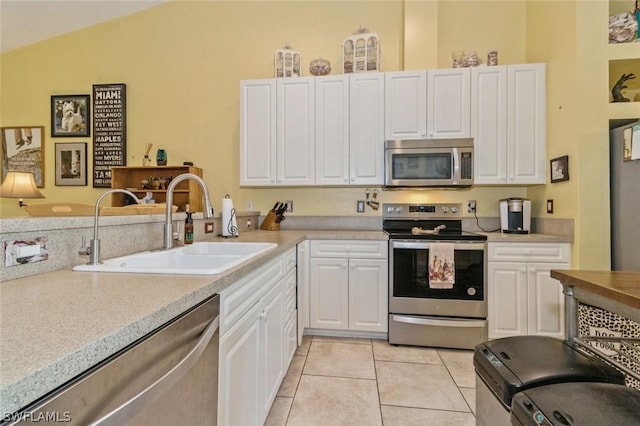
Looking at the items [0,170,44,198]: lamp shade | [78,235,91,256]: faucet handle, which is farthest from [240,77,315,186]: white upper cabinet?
[0,170,44,198]: lamp shade

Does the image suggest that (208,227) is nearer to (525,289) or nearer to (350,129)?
(350,129)

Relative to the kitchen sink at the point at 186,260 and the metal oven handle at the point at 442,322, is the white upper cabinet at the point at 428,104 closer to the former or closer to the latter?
the metal oven handle at the point at 442,322

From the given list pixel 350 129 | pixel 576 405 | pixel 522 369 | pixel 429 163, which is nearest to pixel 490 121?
pixel 429 163

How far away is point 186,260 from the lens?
170 cm

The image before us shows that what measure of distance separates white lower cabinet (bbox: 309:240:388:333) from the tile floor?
186 mm

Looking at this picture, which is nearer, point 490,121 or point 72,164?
point 490,121

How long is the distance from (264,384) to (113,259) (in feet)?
2.96

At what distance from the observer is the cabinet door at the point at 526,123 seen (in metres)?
2.80

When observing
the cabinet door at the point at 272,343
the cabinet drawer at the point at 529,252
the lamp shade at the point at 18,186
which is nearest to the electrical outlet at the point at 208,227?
the cabinet door at the point at 272,343

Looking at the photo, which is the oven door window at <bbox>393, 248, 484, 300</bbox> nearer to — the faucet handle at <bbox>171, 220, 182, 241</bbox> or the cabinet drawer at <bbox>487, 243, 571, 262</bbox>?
the cabinet drawer at <bbox>487, 243, 571, 262</bbox>

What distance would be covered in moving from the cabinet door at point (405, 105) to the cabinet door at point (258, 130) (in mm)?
1120

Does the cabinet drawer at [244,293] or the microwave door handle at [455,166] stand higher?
the microwave door handle at [455,166]

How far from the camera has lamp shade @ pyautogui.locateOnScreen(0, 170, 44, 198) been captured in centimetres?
349

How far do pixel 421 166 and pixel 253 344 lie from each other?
7.17 feet
